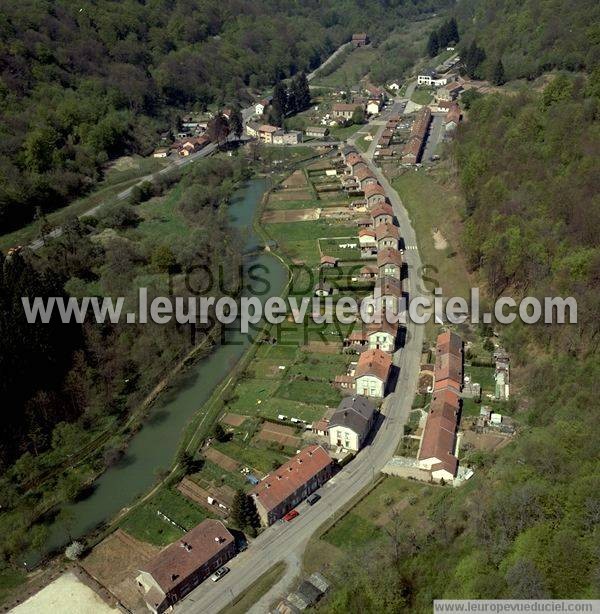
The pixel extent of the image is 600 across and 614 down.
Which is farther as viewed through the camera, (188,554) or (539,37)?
(539,37)

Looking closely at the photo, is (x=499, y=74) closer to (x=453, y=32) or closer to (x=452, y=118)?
(x=452, y=118)

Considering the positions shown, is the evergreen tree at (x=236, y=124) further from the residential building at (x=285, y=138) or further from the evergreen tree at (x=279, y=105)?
the evergreen tree at (x=279, y=105)

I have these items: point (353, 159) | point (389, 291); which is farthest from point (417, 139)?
point (389, 291)

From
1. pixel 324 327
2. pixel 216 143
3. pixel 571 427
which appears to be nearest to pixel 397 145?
pixel 216 143

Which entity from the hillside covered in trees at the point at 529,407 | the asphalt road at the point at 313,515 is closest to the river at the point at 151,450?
the asphalt road at the point at 313,515

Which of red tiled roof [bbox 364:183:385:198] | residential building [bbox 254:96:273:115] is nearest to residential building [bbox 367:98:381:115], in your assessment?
residential building [bbox 254:96:273:115]

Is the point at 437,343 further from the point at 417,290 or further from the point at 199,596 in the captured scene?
the point at 199,596

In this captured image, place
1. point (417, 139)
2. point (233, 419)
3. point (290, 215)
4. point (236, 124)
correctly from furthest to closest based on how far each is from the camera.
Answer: point (236, 124)
point (417, 139)
point (290, 215)
point (233, 419)
